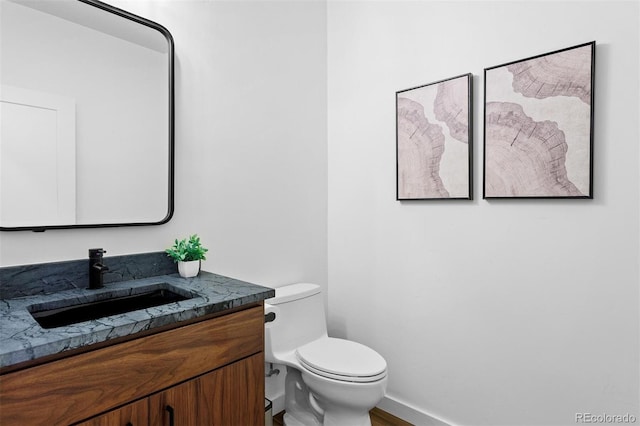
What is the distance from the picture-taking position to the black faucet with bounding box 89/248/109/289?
137 centimetres

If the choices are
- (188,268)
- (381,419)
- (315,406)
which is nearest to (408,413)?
(381,419)

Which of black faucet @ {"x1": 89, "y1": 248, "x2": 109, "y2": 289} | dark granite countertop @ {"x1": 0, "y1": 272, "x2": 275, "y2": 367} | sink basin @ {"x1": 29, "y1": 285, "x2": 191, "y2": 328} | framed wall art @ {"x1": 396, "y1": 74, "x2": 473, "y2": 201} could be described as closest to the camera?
dark granite countertop @ {"x1": 0, "y1": 272, "x2": 275, "y2": 367}

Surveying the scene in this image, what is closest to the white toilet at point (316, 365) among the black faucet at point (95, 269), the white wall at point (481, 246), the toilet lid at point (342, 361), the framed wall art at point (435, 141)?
the toilet lid at point (342, 361)

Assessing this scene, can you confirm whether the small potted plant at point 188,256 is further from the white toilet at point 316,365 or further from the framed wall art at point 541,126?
the framed wall art at point 541,126

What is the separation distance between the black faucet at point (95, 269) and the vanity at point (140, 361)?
0.04 m

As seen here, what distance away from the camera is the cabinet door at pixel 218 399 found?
1090 millimetres

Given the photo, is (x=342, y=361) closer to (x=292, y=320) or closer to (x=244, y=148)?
(x=292, y=320)

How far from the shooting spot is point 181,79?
5.55 ft

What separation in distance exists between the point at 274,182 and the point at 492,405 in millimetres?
1554

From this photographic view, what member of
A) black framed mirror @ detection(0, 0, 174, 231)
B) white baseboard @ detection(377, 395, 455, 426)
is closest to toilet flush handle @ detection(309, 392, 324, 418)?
white baseboard @ detection(377, 395, 455, 426)

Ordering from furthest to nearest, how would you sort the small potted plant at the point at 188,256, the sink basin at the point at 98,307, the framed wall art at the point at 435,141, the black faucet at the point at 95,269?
the framed wall art at the point at 435,141
the small potted plant at the point at 188,256
the black faucet at the point at 95,269
the sink basin at the point at 98,307

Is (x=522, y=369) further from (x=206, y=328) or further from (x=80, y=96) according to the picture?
(x=80, y=96)

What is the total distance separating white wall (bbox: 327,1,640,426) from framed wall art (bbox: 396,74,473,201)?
0.20ft

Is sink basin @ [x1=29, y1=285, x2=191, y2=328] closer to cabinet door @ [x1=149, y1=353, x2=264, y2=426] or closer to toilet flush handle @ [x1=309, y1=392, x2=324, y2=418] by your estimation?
cabinet door @ [x1=149, y1=353, x2=264, y2=426]
